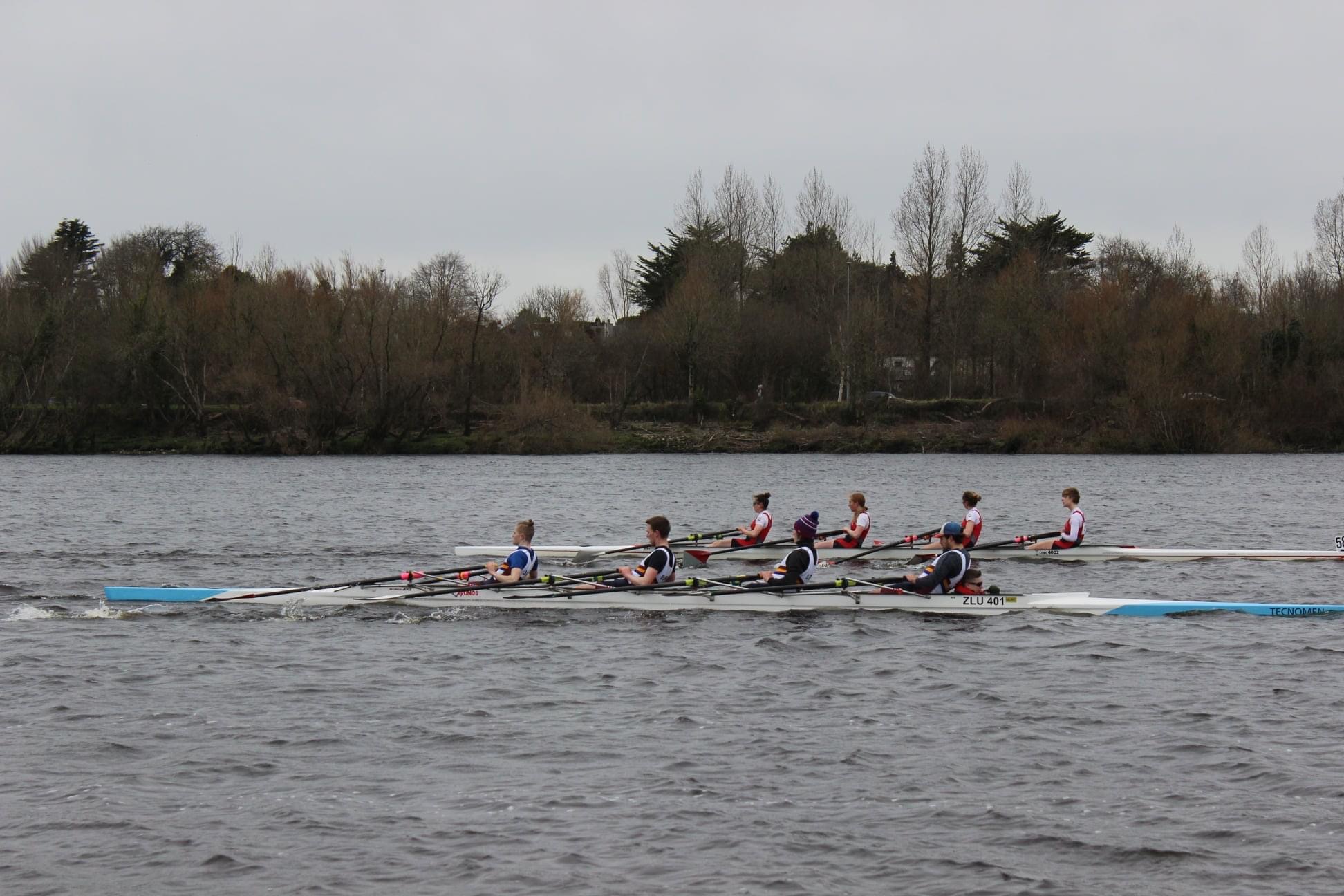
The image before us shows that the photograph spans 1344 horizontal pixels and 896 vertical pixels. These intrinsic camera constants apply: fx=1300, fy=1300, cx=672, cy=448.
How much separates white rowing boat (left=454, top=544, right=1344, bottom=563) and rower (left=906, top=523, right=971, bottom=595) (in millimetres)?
4530

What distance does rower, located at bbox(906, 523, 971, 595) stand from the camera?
57.9ft

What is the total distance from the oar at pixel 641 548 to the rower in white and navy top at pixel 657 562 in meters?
4.49

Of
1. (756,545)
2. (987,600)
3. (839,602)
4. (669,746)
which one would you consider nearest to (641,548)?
(756,545)

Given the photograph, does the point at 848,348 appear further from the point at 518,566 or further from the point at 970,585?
the point at 518,566

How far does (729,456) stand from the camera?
6438 cm

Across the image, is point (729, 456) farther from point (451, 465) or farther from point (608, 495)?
point (608, 495)

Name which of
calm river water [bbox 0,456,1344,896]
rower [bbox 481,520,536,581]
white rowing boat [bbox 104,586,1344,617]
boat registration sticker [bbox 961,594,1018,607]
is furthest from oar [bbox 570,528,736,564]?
boat registration sticker [bbox 961,594,1018,607]

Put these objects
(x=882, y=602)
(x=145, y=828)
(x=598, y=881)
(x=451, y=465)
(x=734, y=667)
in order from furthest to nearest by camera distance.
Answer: (x=451, y=465) < (x=882, y=602) < (x=734, y=667) < (x=145, y=828) < (x=598, y=881)

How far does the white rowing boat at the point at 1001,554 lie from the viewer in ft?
75.9

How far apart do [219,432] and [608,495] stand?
1292 inches

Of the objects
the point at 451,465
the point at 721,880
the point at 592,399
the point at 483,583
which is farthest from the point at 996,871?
the point at 592,399

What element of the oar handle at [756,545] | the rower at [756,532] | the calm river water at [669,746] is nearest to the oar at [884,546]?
the oar handle at [756,545]

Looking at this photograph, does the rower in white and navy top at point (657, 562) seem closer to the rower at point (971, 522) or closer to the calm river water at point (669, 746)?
the calm river water at point (669, 746)

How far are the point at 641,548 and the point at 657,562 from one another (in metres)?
5.83
